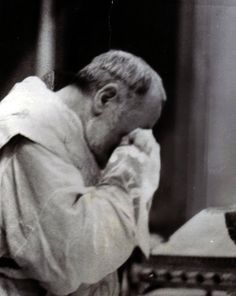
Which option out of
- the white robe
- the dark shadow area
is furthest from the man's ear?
the dark shadow area

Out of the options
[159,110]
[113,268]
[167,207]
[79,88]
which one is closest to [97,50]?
[79,88]

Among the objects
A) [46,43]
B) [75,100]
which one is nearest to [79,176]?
[75,100]

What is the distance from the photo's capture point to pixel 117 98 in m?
1.91

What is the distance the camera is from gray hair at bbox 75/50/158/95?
6.27 ft

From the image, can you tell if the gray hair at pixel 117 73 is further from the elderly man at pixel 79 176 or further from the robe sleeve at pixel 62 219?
the robe sleeve at pixel 62 219

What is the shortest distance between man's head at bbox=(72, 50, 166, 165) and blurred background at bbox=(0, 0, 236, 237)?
0.03 m

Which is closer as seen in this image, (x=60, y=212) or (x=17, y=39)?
(x=60, y=212)

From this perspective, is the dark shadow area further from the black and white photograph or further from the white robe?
the white robe

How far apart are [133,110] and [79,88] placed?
0.18 meters

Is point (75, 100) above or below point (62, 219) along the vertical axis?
above

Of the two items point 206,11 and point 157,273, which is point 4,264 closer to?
point 157,273

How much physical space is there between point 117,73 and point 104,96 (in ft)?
0.27

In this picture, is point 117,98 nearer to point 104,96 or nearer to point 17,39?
point 104,96

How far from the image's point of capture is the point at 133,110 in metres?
1.90
